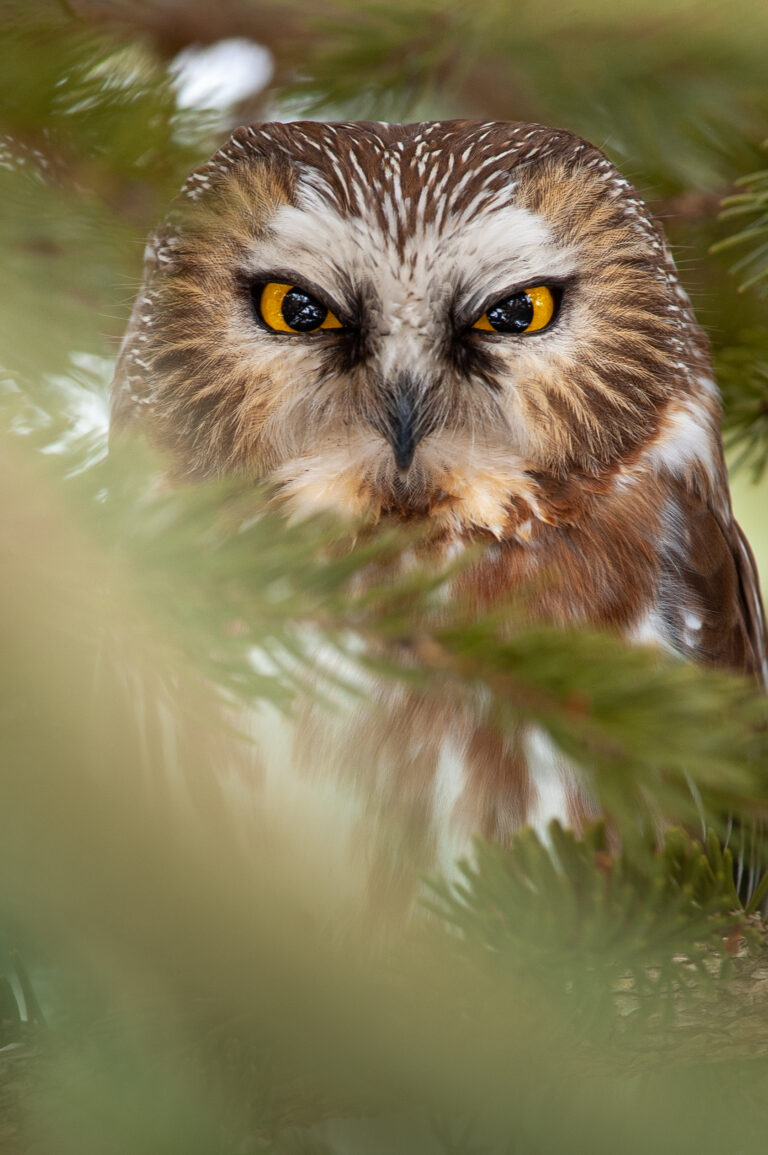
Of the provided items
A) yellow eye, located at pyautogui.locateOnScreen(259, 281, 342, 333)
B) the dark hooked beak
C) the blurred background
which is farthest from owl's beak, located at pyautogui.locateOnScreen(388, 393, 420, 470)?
the blurred background

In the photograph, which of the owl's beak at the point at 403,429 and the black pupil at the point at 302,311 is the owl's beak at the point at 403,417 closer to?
the owl's beak at the point at 403,429

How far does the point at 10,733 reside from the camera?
41 cm

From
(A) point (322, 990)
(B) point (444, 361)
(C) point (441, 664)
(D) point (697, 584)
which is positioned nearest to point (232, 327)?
(B) point (444, 361)

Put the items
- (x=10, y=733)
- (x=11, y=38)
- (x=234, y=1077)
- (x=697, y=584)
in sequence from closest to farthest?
(x=10, y=733)
(x=234, y=1077)
(x=11, y=38)
(x=697, y=584)

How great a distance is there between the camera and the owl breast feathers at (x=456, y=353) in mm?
1110

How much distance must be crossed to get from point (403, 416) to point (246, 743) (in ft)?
1.87

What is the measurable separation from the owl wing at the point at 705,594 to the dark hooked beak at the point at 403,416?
1.21 ft

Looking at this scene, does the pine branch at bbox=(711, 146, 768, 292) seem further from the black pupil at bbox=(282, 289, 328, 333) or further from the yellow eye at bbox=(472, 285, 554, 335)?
the black pupil at bbox=(282, 289, 328, 333)

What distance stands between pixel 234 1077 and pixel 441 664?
0.35m

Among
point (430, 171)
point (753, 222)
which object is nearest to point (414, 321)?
point (430, 171)

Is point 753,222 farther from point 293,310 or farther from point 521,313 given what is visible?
point 293,310

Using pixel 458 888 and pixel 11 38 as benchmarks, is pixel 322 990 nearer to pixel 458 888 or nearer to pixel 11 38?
pixel 458 888

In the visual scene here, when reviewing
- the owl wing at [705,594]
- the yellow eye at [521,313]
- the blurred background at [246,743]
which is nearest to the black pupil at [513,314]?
the yellow eye at [521,313]

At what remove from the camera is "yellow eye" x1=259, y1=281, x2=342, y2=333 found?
1.12m
